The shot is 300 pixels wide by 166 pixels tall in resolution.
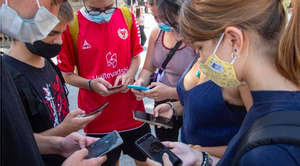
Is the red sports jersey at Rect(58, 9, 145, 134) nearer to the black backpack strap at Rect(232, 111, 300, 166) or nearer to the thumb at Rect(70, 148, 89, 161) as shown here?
the thumb at Rect(70, 148, 89, 161)

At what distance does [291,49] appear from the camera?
29.3 inches

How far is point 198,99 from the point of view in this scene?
1320 millimetres

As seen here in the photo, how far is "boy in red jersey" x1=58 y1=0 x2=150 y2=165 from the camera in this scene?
1887mm

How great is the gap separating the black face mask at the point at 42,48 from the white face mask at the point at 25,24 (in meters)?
0.38

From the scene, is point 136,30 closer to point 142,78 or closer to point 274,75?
point 142,78

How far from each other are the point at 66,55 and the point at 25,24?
0.94 m

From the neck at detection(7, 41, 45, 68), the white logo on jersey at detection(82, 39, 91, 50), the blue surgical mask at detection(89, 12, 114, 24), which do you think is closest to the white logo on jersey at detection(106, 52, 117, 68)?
the white logo on jersey at detection(82, 39, 91, 50)

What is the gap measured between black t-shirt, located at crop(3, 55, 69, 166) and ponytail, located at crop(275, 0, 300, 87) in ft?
4.62

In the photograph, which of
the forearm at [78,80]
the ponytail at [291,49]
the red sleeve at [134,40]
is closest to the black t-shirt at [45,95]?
the forearm at [78,80]

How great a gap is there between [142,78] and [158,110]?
20.1 inches

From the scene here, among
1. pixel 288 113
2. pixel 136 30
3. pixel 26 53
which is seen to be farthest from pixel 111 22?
pixel 288 113

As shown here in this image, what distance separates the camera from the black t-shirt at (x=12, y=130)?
0.66 metres

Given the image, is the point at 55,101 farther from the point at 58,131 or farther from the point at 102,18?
the point at 102,18

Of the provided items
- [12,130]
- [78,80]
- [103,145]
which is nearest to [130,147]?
[103,145]
